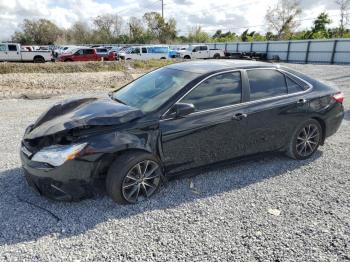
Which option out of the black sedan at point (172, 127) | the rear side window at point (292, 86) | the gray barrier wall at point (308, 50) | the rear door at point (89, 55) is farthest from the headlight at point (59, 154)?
the gray barrier wall at point (308, 50)

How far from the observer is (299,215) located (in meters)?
3.18

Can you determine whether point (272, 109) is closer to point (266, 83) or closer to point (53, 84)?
point (266, 83)

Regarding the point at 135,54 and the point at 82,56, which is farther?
the point at 135,54

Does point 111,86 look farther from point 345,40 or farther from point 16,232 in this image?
point 345,40

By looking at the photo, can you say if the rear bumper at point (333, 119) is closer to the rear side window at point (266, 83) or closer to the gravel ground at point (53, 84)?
the rear side window at point (266, 83)

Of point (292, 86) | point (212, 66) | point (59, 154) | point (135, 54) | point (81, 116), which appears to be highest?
point (212, 66)

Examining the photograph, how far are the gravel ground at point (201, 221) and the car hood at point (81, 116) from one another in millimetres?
847

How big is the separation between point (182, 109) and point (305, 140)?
2254 mm

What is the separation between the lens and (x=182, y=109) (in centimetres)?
337

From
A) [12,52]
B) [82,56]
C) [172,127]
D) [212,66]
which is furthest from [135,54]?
[172,127]

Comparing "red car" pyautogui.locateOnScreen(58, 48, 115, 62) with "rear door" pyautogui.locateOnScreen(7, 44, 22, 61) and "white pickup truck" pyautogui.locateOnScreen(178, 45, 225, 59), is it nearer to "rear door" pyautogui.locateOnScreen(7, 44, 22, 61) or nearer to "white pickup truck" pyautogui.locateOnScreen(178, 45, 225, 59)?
"rear door" pyautogui.locateOnScreen(7, 44, 22, 61)

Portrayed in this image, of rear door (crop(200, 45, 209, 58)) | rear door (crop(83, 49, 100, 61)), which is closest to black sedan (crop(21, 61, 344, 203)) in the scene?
rear door (crop(83, 49, 100, 61))

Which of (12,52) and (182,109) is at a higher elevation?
(182,109)

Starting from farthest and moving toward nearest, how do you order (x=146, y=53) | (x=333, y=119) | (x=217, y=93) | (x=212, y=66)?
1. (x=146, y=53)
2. (x=333, y=119)
3. (x=212, y=66)
4. (x=217, y=93)
